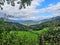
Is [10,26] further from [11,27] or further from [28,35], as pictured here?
[28,35]

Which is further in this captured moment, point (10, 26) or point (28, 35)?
point (10, 26)

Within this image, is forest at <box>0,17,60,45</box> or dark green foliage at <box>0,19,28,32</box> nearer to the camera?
forest at <box>0,17,60,45</box>

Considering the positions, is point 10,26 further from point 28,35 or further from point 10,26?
point 28,35

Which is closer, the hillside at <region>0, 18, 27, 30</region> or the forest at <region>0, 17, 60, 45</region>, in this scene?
the forest at <region>0, 17, 60, 45</region>

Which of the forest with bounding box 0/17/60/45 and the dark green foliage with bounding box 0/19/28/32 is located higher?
the dark green foliage with bounding box 0/19/28/32

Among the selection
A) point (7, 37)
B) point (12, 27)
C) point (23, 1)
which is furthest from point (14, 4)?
point (7, 37)

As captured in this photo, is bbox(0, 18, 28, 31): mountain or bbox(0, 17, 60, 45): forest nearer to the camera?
bbox(0, 17, 60, 45): forest

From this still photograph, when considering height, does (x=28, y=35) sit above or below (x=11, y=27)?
below

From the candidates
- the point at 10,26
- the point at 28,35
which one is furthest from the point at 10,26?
the point at 28,35

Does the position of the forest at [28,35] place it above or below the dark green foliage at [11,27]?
below

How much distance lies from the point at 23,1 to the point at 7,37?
2.95 metres

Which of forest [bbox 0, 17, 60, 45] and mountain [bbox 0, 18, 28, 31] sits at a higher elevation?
mountain [bbox 0, 18, 28, 31]

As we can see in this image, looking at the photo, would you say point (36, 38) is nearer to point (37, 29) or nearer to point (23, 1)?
point (37, 29)

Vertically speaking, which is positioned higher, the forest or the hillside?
the hillside
